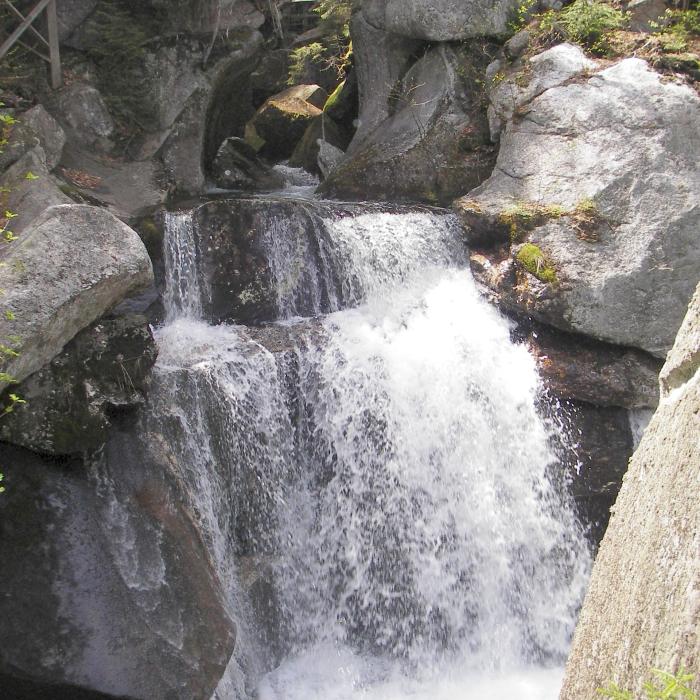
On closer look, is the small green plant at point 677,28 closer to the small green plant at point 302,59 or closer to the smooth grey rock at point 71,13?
the small green plant at point 302,59

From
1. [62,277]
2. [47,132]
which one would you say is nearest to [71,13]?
[47,132]

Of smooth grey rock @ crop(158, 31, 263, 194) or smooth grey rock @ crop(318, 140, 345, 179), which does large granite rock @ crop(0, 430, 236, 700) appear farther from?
smooth grey rock @ crop(318, 140, 345, 179)

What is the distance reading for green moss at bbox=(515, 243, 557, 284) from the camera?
7.31m

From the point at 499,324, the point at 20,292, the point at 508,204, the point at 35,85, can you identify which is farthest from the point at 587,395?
the point at 35,85

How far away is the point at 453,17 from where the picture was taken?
1019 centimetres

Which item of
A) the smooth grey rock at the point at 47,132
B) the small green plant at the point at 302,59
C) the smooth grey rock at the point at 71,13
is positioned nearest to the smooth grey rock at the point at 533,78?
the small green plant at the point at 302,59

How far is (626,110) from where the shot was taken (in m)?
8.06

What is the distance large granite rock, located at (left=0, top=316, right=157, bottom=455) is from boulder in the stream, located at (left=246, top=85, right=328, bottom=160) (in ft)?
31.4

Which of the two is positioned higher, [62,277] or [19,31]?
[19,31]

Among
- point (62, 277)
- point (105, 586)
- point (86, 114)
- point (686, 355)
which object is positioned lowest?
point (105, 586)

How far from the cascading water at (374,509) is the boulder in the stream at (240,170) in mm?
4730

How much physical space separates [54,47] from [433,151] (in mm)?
5226

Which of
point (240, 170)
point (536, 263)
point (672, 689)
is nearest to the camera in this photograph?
point (672, 689)

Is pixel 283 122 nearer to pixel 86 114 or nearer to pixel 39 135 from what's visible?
pixel 86 114
